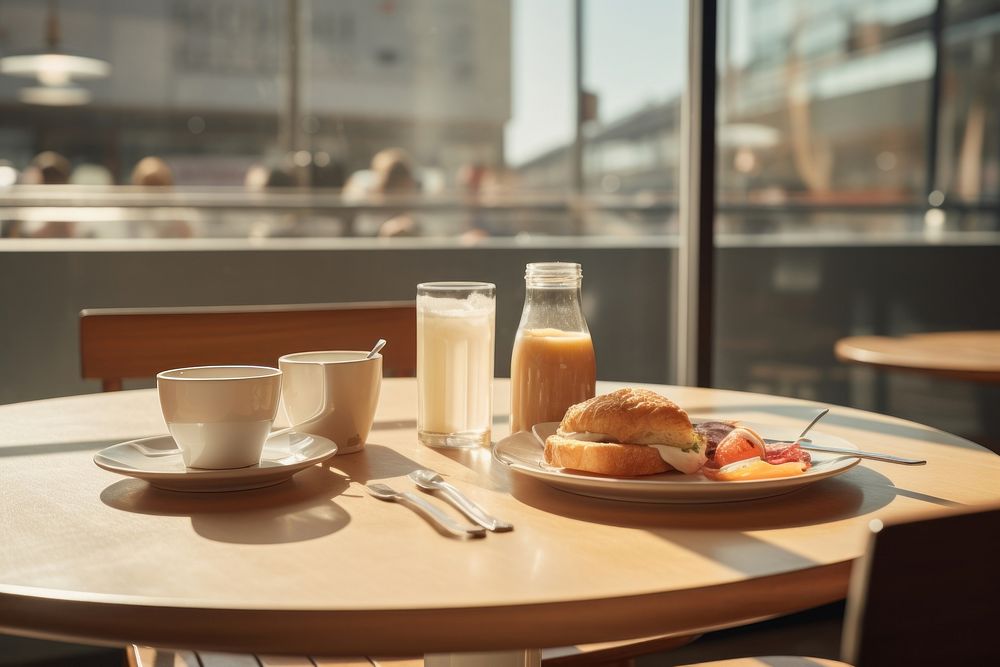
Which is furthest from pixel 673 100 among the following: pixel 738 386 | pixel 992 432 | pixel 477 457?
pixel 477 457

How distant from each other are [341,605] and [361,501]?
0.68 feet

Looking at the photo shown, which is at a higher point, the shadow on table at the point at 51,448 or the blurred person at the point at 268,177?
the blurred person at the point at 268,177

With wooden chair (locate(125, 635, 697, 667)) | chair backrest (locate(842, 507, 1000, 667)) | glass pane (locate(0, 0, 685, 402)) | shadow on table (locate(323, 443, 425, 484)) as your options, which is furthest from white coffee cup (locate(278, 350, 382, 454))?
glass pane (locate(0, 0, 685, 402))

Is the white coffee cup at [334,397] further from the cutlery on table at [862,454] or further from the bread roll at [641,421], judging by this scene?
the cutlery on table at [862,454]

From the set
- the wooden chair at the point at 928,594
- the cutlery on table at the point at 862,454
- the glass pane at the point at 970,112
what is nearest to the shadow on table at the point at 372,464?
the cutlery on table at the point at 862,454

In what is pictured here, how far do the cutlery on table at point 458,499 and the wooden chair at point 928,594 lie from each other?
0.83 ft

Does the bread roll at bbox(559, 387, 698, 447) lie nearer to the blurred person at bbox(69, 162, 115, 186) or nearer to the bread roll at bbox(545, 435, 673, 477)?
the bread roll at bbox(545, 435, 673, 477)

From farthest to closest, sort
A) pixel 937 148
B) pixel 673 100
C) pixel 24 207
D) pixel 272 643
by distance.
→ pixel 937 148 < pixel 673 100 < pixel 24 207 < pixel 272 643

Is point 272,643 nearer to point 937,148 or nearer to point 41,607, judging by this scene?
point 41,607

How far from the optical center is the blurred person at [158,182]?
220cm

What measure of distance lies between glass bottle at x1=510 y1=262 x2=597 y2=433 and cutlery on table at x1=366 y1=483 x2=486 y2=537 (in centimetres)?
21

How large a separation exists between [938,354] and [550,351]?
1.34 m

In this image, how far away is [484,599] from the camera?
489 mm

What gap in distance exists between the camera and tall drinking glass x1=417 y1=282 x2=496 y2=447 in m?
0.88
